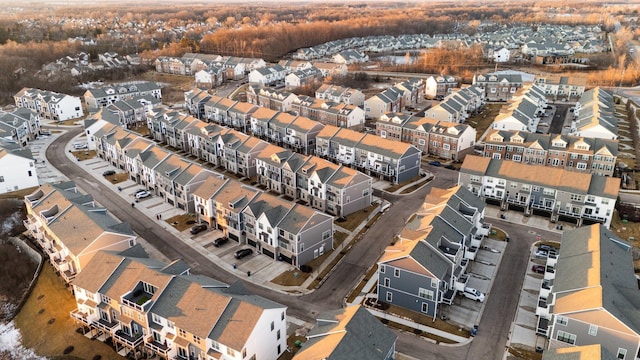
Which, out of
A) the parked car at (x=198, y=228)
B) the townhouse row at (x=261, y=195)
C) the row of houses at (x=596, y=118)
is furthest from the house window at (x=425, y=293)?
the row of houses at (x=596, y=118)

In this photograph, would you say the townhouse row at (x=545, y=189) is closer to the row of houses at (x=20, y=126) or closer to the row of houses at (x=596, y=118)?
the row of houses at (x=596, y=118)

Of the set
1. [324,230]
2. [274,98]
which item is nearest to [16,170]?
[324,230]

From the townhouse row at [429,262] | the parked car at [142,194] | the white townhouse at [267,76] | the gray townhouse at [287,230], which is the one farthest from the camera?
the white townhouse at [267,76]

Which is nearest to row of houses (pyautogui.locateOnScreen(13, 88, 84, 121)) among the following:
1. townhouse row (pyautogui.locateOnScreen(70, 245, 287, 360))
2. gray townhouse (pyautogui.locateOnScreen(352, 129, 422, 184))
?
gray townhouse (pyautogui.locateOnScreen(352, 129, 422, 184))

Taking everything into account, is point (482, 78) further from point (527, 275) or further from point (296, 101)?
point (527, 275)

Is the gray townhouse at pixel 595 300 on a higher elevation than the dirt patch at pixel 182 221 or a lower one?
higher

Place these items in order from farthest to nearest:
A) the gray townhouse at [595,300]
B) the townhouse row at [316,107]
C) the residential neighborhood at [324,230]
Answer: the townhouse row at [316,107] → the residential neighborhood at [324,230] → the gray townhouse at [595,300]

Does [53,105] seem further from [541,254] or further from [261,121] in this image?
[541,254]
